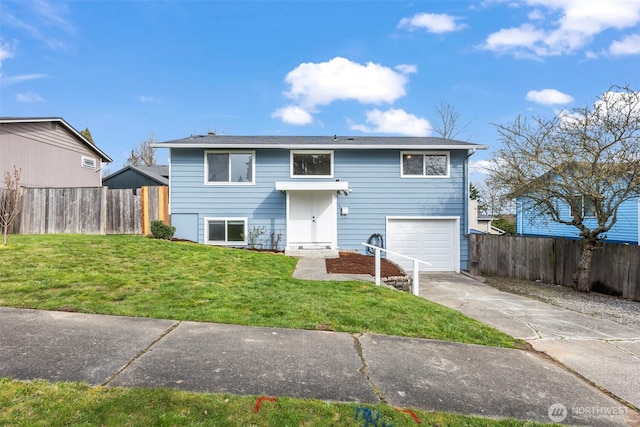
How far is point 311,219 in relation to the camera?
40.1 ft

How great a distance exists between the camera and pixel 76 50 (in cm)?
1346

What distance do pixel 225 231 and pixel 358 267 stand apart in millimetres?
5666

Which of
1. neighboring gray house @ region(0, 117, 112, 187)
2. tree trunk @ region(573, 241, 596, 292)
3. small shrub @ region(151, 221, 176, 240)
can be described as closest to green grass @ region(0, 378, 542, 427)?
small shrub @ region(151, 221, 176, 240)

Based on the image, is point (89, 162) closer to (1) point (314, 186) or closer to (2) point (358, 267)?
(1) point (314, 186)

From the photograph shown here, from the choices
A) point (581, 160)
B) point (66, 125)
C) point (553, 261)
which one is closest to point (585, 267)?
point (553, 261)

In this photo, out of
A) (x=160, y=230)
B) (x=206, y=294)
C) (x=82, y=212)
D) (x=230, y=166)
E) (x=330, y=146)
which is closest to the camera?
(x=206, y=294)

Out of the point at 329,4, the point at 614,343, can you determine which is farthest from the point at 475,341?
the point at 329,4

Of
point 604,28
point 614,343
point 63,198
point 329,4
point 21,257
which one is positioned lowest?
point 614,343

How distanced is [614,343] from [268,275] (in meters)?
6.27

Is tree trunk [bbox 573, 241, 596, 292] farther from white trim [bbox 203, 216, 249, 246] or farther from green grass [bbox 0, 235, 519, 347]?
white trim [bbox 203, 216, 249, 246]

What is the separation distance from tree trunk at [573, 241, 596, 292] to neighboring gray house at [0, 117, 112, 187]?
19784mm

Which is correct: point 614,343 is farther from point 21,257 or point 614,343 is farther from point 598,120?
point 21,257

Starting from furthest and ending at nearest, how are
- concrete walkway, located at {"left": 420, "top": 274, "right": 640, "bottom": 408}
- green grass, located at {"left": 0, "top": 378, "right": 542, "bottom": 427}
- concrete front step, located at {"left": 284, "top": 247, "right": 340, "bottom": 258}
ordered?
concrete front step, located at {"left": 284, "top": 247, "right": 340, "bottom": 258} → concrete walkway, located at {"left": 420, "top": 274, "right": 640, "bottom": 408} → green grass, located at {"left": 0, "top": 378, "right": 542, "bottom": 427}

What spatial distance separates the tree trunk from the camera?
9.80 m
